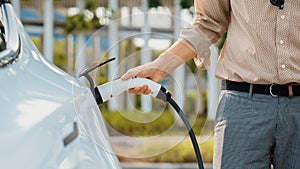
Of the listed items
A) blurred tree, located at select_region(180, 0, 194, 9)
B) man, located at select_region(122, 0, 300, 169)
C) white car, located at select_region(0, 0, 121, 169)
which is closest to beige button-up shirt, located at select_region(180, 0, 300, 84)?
man, located at select_region(122, 0, 300, 169)

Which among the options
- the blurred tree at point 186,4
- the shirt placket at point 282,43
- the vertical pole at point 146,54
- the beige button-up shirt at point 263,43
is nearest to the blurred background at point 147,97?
the vertical pole at point 146,54

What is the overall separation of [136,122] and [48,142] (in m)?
0.46

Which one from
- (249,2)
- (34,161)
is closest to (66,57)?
(249,2)

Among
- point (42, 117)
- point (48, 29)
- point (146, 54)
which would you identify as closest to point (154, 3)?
point (48, 29)

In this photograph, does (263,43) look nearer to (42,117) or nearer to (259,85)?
(259,85)

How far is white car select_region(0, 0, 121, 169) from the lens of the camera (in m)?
1.56

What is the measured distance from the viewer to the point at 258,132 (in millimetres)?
2180

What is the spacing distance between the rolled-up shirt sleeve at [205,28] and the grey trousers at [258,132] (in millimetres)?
152

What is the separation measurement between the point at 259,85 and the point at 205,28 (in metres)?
0.28

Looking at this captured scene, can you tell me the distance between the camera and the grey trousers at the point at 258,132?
7.07ft

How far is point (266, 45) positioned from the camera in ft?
7.13

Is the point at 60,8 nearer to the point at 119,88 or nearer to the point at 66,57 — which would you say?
the point at 66,57

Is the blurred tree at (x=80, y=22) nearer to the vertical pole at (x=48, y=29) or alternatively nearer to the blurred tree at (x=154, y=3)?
the vertical pole at (x=48, y=29)

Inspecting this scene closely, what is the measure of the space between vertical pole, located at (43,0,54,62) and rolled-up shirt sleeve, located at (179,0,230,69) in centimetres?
818
